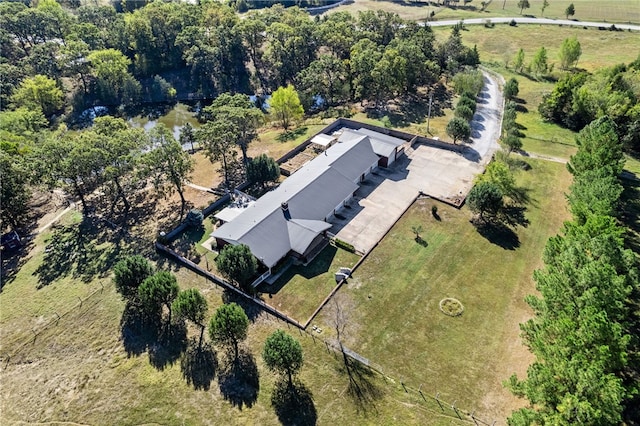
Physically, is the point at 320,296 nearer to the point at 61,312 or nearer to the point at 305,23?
the point at 61,312

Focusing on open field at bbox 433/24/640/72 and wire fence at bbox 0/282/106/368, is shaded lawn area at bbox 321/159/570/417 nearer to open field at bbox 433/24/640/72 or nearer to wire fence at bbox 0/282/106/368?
wire fence at bbox 0/282/106/368

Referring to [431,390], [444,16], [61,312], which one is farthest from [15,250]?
[444,16]

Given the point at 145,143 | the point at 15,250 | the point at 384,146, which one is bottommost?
the point at 15,250

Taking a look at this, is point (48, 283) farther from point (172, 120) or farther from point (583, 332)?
point (583, 332)

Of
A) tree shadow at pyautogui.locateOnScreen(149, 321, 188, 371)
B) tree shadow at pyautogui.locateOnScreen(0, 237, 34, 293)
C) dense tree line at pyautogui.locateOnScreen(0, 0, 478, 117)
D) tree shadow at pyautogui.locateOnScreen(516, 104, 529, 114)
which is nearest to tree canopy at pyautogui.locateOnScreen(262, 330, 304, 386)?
tree shadow at pyautogui.locateOnScreen(149, 321, 188, 371)

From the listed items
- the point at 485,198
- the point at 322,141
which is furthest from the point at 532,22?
the point at 485,198

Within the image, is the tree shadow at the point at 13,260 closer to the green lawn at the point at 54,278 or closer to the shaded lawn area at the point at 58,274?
the green lawn at the point at 54,278

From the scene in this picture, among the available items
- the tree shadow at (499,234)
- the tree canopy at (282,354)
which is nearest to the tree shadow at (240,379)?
the tree canopy at (282,354)
